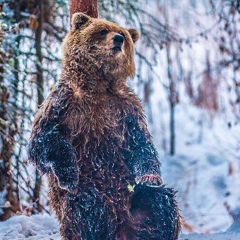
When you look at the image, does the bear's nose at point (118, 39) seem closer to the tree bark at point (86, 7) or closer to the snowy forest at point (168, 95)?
the tree bark at point (86, 7)

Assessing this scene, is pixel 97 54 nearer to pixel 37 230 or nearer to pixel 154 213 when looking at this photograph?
pixel 154 213

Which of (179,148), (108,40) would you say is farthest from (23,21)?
(179,148)

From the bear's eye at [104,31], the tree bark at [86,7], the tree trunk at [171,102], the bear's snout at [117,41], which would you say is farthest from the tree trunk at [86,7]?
Answer: the tree trunk at [171,102]

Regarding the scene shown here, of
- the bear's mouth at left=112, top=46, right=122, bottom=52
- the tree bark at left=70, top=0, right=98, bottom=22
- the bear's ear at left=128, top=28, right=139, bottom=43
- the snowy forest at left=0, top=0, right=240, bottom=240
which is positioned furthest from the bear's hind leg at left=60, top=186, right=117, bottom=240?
the snowy forest at left=0, top=0, right=240, bottom=240

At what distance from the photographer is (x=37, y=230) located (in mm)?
4484

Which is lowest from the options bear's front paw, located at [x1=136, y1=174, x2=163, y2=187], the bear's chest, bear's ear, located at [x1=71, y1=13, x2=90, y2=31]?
bear's front paw, located at [x1=136, y1=174, x2=163, y2=187]

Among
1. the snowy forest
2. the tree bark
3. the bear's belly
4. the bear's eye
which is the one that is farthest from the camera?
the snowy forest

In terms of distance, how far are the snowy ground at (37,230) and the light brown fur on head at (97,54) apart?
5.22 ft

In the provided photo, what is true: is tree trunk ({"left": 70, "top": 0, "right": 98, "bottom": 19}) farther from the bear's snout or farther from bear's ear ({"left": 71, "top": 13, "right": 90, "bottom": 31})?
the bear's snout

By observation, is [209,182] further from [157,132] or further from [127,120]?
[127,120]

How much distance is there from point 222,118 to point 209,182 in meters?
3.21

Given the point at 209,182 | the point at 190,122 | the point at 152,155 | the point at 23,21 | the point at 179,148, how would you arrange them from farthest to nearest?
1. the point at 190,122
2. the point at 179,148
3. the point at 209,182
4. the point at 23,21
5. the point at 152,155

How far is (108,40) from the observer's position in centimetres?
306

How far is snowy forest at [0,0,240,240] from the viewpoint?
17.8 ft
